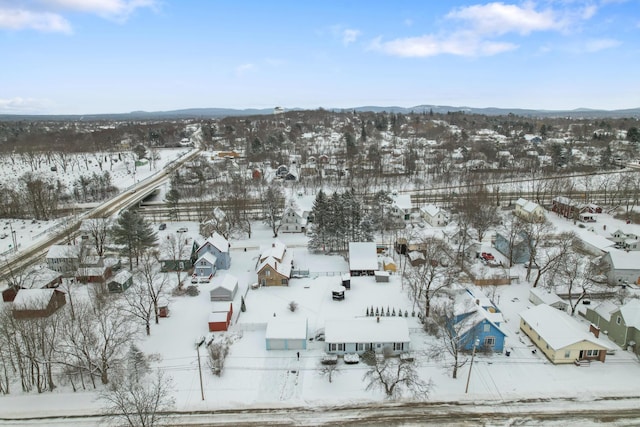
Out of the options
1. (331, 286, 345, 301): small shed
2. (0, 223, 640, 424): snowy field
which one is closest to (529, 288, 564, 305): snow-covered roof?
(0, 223, 640, 424): snowy field

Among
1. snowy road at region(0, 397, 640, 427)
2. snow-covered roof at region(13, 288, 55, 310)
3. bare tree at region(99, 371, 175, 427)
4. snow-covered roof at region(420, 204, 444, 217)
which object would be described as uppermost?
snow-covered roof at region(420, 204, 444, 217)

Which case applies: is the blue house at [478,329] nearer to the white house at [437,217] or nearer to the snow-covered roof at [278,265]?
the snow-covered roof at [278,265]

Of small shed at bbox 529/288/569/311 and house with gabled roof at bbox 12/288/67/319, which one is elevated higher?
house with gabled roof at bbox 12/288/67/319

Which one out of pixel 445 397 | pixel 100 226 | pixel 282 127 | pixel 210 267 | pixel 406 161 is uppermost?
pixel 282 127

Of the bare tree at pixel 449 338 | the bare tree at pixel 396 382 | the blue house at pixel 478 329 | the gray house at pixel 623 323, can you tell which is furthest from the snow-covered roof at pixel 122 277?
the gray house at pixel 623 323

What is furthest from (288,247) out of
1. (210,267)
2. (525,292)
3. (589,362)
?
(589,362)

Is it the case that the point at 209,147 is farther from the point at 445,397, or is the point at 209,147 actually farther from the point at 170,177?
the point at 445,397

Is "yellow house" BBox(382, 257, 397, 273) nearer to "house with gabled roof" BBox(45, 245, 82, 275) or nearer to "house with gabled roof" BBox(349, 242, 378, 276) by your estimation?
"house with gabled roof" BBox(349, 242, 378, 276)
